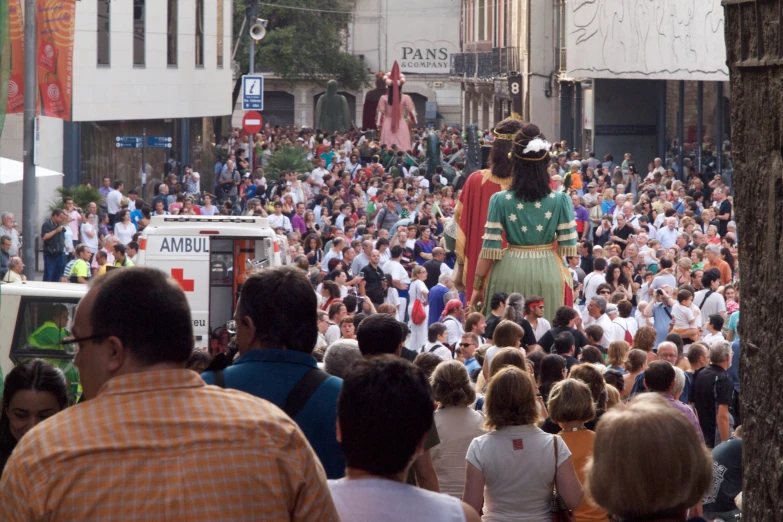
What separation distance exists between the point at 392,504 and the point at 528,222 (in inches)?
322

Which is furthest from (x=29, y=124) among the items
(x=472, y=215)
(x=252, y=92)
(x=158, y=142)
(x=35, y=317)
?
(x=158, y=142)

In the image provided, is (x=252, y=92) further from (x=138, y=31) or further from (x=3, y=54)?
(x=3, y=54)

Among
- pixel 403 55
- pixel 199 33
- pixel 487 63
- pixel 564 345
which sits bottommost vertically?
pixel 564 345

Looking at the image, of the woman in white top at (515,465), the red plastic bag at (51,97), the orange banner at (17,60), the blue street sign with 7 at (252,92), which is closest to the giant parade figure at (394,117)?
the blue street sign with 7 at (252,92)

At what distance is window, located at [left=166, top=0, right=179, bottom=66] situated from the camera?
34781 mm

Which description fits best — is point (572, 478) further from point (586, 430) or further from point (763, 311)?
point (763, 311)

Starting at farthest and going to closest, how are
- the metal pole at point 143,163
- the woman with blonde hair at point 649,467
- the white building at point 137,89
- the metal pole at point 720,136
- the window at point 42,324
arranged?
the metal pole at point 143,163 < the metal pole at point 720,136 < the white building at point 137,89 < the window at point 42,324 < the woman with blonde hair at point 649,467

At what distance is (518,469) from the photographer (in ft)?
18.1

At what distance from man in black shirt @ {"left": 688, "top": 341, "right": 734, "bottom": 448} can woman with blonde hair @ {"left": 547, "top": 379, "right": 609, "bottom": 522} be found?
3.12m

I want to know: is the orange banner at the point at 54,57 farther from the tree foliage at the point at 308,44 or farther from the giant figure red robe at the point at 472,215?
the tree foliage at the point at 308,44

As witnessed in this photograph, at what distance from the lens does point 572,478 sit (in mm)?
5566

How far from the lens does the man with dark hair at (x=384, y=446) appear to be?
3312 millimetres

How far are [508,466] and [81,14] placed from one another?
2630 cm

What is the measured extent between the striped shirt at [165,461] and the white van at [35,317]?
7.77 m
